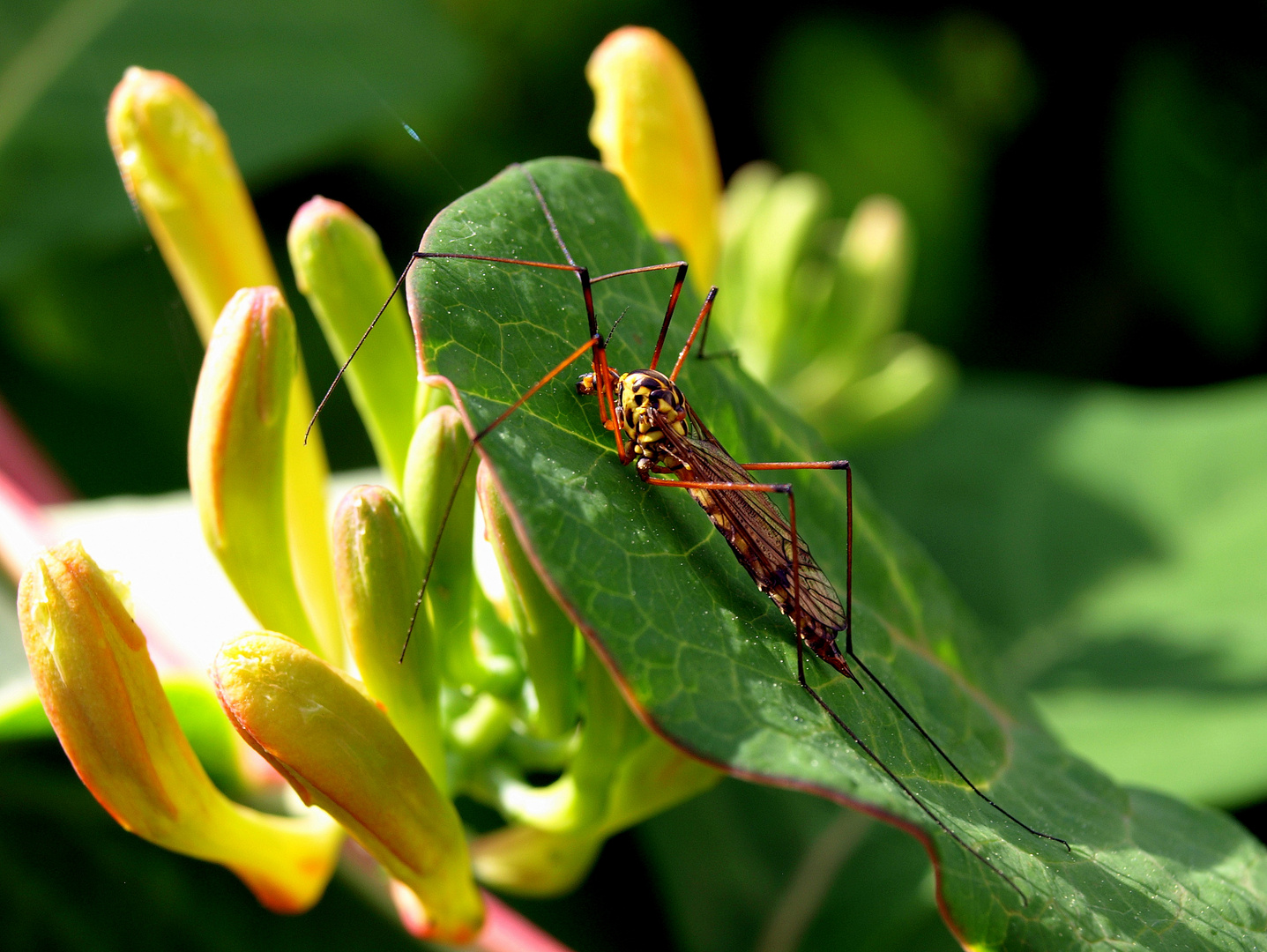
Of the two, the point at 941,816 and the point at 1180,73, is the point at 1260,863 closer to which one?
the point at 941,816

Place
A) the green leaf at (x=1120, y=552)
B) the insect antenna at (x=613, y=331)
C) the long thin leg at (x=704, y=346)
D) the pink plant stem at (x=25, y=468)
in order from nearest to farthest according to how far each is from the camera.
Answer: the insect antenna at (x=613, y=331), the long thin leg at (x=704, y=346), the pink plant stem at (x=25, y=468), the green leaf at (x=1120, y=552)

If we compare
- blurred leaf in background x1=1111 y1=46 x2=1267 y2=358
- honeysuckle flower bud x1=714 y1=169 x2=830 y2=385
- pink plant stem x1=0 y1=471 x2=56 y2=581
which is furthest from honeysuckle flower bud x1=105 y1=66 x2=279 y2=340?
blurred leaf in background x1=1111 y1=46 x2=1267 y2=358

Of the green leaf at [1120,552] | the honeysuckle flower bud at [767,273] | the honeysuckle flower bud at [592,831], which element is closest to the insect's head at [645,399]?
the honeysuckle flower bud at [592,831]

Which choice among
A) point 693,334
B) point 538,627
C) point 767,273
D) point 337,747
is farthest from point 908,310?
point 337,747

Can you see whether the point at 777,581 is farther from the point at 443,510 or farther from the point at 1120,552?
the point at 1120,552

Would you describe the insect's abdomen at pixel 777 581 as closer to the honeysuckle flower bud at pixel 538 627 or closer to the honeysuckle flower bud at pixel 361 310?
the honeysuckle flower bud at pixel 538 627

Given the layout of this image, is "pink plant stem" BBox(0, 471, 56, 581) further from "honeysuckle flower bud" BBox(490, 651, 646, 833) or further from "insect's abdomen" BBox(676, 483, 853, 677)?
"insect's abdomen" BBox(676, 483, 853, 677)
